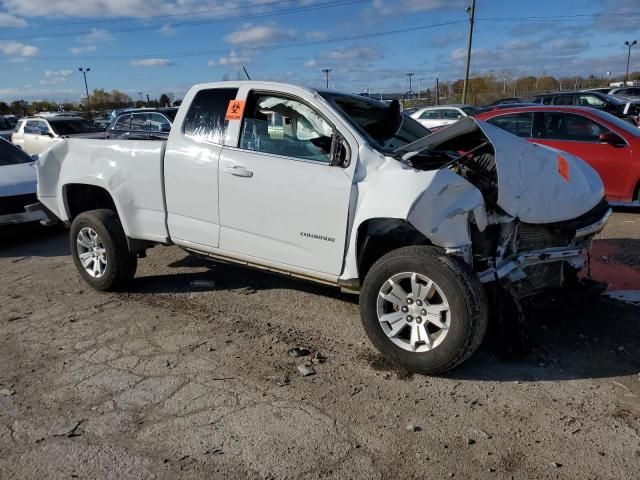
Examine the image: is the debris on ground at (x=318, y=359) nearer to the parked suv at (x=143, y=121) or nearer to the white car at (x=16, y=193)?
the white car at (x=16, y=193)

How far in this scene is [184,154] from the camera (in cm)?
467

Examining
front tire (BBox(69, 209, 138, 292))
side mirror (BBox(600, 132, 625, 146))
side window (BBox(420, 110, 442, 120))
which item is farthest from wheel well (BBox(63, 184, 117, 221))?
side window (BBox(420, 110, 442, 120))

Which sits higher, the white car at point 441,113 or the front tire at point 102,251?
the white car at point 441,113

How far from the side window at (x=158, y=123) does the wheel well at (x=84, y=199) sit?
24.4 feet

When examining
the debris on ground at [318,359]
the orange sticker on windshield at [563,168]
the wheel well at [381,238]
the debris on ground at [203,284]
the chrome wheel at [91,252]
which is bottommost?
the debris on ground at [203,284]

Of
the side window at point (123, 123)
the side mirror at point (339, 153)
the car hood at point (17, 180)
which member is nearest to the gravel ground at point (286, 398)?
the side mirror at point (339, 153)

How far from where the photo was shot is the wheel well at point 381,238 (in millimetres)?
3875

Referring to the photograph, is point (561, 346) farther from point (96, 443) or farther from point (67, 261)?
point (67, 261)

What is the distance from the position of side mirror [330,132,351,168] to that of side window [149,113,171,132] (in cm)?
982

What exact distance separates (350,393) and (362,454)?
2.06 ft

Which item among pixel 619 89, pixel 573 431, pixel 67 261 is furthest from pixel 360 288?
pixel 619 89

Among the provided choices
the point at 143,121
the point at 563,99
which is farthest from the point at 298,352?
the point at 563,99

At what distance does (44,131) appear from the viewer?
16.0m

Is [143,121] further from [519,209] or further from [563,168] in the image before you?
[519,209]
